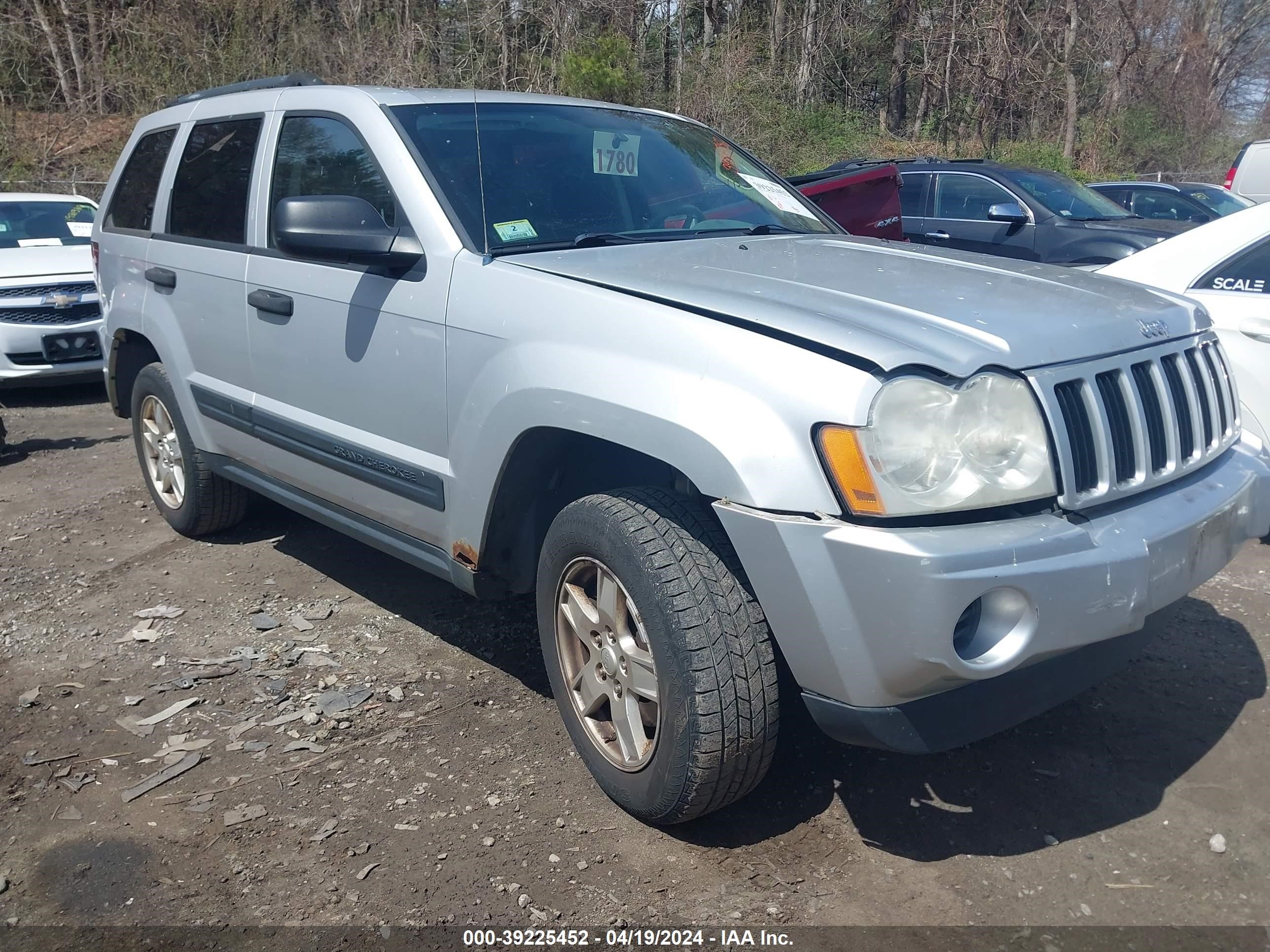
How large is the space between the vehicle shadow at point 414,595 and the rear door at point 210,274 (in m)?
0.74

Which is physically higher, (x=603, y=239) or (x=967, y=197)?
(x=603, y=239)

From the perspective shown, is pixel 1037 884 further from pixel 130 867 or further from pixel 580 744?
pixel 130 867

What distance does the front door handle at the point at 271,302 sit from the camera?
12.3 ft

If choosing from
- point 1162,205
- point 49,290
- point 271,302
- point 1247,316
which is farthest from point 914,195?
point 271,302

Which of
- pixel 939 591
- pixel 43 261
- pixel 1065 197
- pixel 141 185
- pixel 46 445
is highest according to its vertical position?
pixel 141 185

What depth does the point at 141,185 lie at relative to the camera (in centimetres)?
500

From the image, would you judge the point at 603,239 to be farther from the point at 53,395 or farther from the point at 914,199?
the point at 914,199

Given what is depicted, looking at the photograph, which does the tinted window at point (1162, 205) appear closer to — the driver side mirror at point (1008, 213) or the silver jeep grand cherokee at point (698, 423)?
the driver side mirror at point (1008, 213)

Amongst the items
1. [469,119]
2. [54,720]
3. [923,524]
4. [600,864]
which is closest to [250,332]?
[469,119]

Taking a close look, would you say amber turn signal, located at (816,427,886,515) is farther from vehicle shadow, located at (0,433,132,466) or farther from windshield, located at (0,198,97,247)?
windshield, located at (0,198,97,247)

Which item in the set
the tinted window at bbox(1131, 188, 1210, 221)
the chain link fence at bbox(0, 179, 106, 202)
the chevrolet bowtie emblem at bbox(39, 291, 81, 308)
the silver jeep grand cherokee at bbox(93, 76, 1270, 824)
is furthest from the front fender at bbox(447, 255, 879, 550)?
the chain link fence at bbox(0, 179, 106, 202)

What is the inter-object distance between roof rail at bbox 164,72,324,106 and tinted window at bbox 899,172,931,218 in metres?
7.02

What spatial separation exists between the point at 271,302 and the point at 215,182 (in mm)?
873

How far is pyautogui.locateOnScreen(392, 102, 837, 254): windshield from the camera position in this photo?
337 cm
